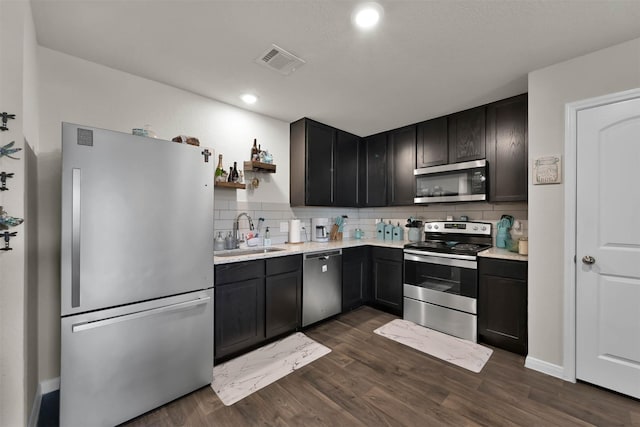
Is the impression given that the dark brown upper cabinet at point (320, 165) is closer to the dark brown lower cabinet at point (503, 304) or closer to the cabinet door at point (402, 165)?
the cabinet door at point (402, 165)

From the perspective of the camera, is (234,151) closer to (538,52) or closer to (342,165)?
(342,165)

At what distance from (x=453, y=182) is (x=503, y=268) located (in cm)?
107

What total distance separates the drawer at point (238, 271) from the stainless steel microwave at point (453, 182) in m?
2.12

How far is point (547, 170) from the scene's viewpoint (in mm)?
2064

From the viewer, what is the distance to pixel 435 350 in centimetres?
243

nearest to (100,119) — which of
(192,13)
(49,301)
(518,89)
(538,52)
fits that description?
(192,13)

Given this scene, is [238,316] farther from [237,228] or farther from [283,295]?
[237,228]

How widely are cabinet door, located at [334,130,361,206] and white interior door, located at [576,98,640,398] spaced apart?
93.5 inches

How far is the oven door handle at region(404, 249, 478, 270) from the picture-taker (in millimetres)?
2584

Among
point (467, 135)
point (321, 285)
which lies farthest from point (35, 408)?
point (467, 135)

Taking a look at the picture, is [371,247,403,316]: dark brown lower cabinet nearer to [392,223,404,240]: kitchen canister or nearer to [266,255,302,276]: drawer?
[392,223,404,240]: kitchen canister

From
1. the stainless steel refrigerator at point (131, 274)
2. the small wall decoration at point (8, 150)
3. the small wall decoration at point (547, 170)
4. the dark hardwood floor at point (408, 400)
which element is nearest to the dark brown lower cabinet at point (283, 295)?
the dark hardwood floor at point (408, 400)

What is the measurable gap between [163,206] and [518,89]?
10.5 feet

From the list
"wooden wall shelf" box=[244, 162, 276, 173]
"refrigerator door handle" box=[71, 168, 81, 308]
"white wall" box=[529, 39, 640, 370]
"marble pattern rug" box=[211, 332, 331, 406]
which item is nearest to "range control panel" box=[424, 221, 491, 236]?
"white wall" box=[529, 39, 640, 370]
